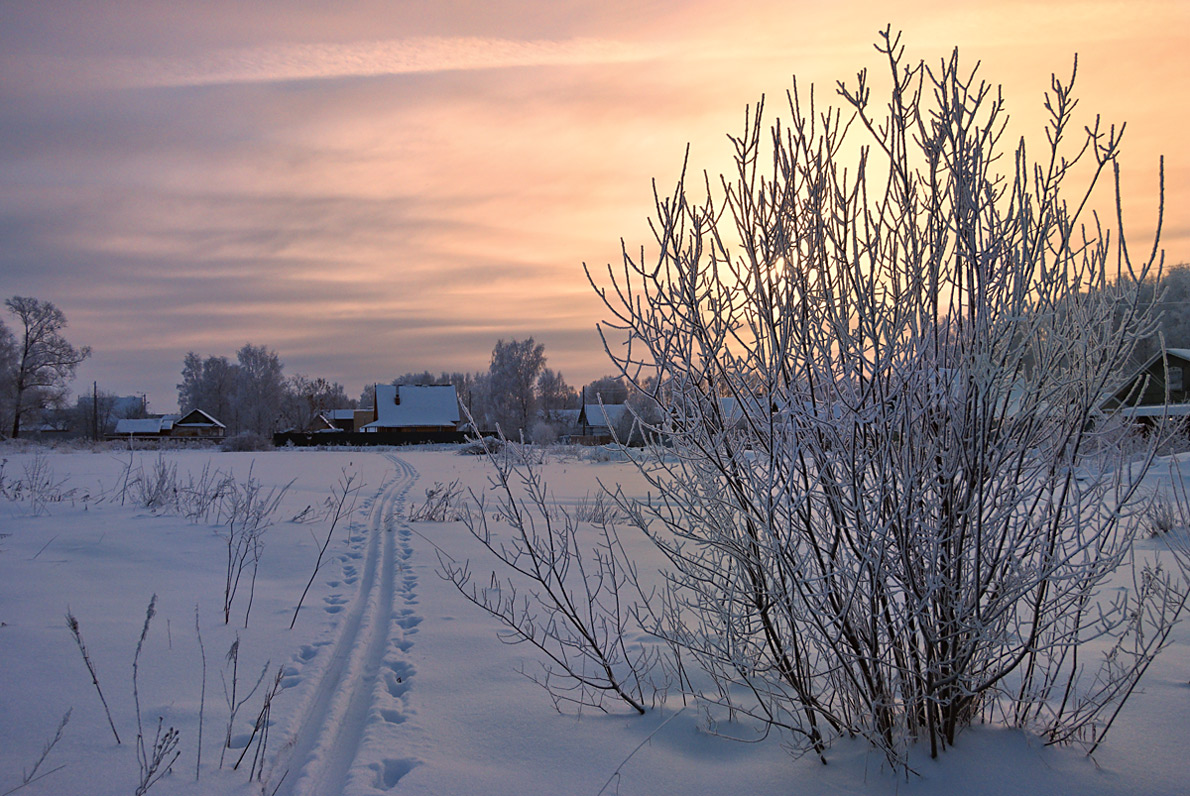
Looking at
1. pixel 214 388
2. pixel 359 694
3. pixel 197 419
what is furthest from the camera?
pixel 214 388

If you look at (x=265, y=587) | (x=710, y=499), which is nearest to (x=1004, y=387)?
(x=710, y=499)

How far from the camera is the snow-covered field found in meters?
2.57

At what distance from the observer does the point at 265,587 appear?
19.1ft

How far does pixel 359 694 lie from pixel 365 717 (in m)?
0.34

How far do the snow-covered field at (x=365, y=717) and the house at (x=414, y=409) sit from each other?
2027 inches

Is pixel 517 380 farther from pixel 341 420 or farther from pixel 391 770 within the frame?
pixel 391 770

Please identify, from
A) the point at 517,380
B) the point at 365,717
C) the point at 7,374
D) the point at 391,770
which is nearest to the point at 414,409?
the point at 517,380

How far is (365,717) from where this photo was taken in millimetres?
3320

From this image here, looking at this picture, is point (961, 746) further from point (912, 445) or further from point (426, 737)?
point (426, 737)

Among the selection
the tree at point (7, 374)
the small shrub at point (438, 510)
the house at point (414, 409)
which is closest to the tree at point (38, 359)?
the tree at point (7, 374)

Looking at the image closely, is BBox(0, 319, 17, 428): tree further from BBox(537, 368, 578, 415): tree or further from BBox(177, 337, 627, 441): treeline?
BBox(537, 368, 578, 415): tree

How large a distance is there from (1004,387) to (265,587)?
5.62 metres

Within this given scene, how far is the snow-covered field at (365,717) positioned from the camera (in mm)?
2568

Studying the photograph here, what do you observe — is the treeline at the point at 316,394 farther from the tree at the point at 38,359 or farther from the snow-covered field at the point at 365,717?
the snow-covered field at the point at 365,717
